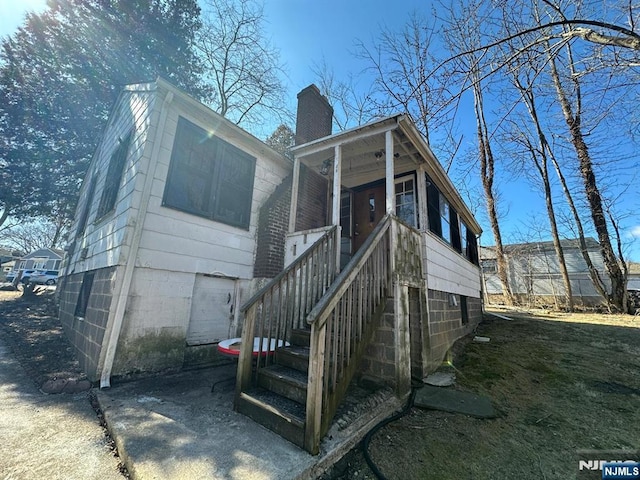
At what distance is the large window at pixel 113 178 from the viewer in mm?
5503

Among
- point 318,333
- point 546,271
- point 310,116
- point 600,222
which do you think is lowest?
point 318,333

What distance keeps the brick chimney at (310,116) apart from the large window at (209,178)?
2070 mm

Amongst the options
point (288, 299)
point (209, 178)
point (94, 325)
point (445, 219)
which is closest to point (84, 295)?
point (94, 325)

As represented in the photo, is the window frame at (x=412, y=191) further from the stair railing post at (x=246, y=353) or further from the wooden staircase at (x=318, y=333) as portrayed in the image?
the stair railing post at (x=246, y=353)

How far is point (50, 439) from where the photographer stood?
2.53 metres

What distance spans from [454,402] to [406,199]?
13.4 feet

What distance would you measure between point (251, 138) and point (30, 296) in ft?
49.9

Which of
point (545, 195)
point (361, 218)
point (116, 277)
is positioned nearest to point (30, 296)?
point (116, 277)

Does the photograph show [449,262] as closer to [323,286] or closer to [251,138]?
[323,286]

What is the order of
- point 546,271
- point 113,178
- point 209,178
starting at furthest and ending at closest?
point 546,271, point 113,178, point 209,178

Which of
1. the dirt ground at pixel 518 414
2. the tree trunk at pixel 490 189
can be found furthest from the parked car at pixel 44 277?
the tree trunk at pixel 490 189

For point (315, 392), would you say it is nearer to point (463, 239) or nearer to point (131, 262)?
point (131, 262)

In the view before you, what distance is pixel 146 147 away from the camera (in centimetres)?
455

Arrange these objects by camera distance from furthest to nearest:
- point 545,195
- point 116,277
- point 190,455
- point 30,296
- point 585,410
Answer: point 545,195 < point 30,296 < point 116,277 < point 585,410 < point 190,455
